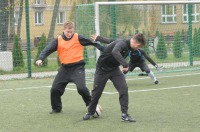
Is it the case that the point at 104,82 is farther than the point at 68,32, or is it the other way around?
the point at 68,32

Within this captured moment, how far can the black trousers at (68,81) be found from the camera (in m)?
9.48

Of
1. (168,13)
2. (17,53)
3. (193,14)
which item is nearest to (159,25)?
(168,13)

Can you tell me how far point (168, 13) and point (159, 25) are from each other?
1.73 feet

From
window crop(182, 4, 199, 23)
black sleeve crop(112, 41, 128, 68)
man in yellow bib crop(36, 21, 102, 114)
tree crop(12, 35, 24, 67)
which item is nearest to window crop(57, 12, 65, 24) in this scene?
tree crop(12, 35, 24, 67)

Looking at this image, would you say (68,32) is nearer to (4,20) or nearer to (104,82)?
(104,82)

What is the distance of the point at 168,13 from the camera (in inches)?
708

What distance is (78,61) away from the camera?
9.61 meters

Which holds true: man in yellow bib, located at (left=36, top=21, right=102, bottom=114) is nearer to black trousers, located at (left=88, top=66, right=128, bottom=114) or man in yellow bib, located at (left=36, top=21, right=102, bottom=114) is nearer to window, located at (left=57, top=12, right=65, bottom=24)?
black trousers, located at (left=88, top=66, right=128, bottom=114)

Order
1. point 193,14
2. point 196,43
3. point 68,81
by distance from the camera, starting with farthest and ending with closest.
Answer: point 193,14
point 196,43
point 68,81

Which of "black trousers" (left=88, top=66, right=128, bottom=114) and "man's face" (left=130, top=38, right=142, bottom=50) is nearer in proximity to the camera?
"man's face" (left=130, top=38, right=142, bottom=50)

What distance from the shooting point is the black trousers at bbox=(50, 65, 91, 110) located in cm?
948

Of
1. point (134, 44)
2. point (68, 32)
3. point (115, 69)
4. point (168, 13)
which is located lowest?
point (115, 69)

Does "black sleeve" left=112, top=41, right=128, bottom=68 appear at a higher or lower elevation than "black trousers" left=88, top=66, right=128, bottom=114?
higher

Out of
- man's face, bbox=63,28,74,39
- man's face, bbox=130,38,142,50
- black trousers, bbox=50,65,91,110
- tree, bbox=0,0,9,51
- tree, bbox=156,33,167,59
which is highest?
tree, bbox=0,0,9,51
